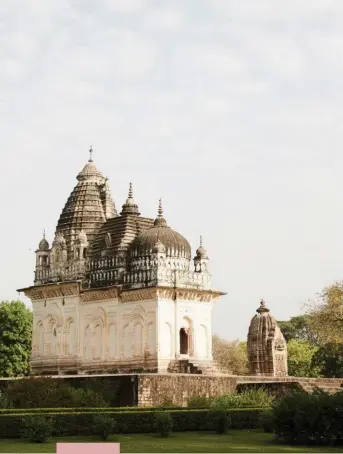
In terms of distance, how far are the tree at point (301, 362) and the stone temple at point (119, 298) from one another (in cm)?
2299

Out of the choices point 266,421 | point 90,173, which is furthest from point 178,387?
point 90,173

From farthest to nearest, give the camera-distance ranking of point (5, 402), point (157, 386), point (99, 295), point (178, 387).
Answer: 1. point (99, 295)
2. point (178, 387)
3. point (157, 386)
4. point (5, 402)

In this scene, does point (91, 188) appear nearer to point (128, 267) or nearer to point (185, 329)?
point (128, 267)

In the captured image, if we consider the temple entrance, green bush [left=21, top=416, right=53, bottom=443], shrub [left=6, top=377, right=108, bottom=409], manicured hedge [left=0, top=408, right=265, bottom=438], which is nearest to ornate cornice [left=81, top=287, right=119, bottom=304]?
the temple entrance

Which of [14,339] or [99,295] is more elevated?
[99,295]

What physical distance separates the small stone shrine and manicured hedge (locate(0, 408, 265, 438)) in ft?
65.7

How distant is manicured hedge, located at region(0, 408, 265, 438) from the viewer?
25609 mm

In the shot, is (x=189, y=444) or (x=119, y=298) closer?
(x=189, y=444)

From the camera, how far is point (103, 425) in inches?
959

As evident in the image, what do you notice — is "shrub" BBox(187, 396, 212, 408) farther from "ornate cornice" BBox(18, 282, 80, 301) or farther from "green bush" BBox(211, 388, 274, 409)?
"ornate cornice" BBox(18, 282, 80, 301)

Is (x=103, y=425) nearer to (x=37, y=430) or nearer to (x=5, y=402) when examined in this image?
(x=37, y=430)

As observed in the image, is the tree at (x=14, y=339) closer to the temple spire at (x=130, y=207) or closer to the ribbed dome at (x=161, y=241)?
the temple spire at (x=130, y=207)

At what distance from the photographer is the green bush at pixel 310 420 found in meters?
22.7

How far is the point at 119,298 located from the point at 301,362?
27.4 meters
